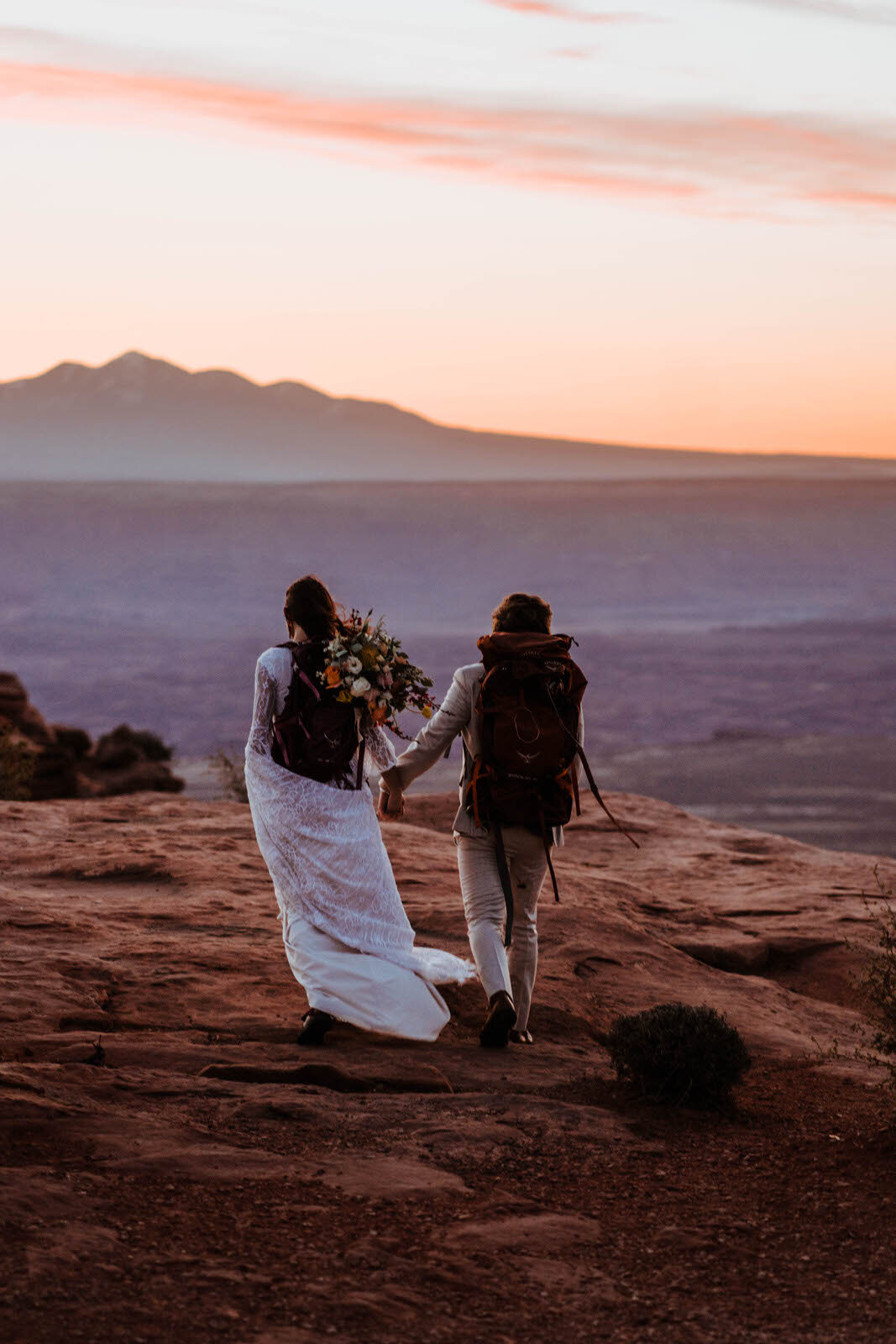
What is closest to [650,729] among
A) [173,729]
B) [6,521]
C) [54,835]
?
[173,729]

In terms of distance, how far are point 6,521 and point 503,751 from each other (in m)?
123

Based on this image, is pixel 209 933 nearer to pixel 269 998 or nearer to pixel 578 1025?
pixel 269 998

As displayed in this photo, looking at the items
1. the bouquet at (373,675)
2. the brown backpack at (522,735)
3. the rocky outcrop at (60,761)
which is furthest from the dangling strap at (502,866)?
the rocky outcrop at (60,761)

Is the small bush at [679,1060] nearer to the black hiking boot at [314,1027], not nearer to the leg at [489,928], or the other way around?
the leg at [489,928]

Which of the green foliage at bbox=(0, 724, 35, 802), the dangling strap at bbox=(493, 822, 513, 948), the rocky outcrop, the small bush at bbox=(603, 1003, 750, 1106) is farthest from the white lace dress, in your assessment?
the rocky outcrop

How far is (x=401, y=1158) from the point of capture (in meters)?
5.53

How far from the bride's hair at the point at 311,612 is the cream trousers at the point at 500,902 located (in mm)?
1245

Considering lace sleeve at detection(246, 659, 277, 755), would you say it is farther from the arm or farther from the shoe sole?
the shoe sole

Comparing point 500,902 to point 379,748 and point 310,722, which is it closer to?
point 379,748

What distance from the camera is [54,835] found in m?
12.2

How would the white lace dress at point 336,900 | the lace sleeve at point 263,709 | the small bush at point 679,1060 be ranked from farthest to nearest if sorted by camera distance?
the lace sleeve at point 263,709 < the white lace dress at point 336,900 < the small bush at point 679,1060

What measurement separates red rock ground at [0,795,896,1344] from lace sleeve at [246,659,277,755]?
1.37m

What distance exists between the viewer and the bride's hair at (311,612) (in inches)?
291

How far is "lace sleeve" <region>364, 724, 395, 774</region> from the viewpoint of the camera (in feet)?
24.6
